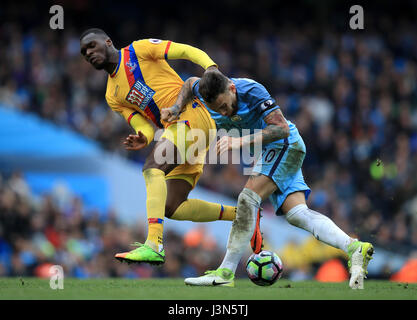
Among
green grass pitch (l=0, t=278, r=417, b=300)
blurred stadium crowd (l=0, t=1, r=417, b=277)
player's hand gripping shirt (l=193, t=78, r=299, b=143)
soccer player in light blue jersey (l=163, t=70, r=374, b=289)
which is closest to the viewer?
green grass pitch (l=0, t=278, r=417, b=300)

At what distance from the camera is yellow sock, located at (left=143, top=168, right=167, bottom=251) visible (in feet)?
19.5

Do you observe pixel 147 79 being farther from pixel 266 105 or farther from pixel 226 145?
pixel 226 145

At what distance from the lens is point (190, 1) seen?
18.0 metres

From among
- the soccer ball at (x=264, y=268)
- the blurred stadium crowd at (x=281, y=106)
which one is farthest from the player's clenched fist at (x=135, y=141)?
the blurred stadium crowd at (x=281, y=106)

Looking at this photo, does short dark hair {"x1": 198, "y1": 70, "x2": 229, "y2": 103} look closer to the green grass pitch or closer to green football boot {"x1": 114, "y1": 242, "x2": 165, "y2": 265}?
green football boot {"x1": 114, "y1": 242, "x2": 165, "y2": 265}

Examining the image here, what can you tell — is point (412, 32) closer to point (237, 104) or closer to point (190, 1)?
point (190, 1)

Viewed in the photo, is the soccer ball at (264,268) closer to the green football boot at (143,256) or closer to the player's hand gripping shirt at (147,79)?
the green football boot at (143,256)

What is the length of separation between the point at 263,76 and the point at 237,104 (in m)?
9.87

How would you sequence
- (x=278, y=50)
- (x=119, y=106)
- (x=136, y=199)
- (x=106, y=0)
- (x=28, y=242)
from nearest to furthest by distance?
(x=119, y=106), (x=28, y=242), (x=136, y=199), (x=278, y=50), (x=106, y=0)

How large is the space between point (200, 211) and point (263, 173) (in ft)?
3.51

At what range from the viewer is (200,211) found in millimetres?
6578

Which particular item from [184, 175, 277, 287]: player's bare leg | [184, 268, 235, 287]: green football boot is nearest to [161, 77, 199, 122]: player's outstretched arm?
[184, 175, 277, 287]: player's bare leg
